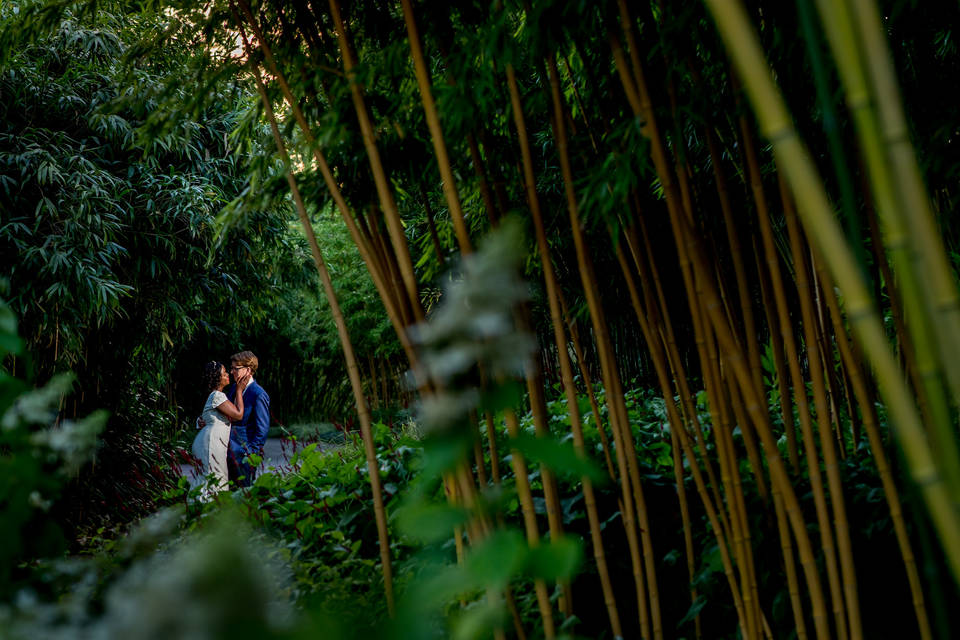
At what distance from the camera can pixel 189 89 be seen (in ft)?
4.72

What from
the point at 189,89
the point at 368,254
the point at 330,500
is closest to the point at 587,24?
the point at 368,254

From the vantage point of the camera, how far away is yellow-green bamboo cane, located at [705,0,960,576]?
0.46 m

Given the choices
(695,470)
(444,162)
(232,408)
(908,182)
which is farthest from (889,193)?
(232,408)

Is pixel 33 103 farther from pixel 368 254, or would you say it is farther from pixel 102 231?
pixel 368 254

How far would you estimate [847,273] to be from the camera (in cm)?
47

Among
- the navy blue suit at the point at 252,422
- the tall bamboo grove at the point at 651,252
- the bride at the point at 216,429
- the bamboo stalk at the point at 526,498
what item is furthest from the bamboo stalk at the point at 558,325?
the navy blue suit at the point at 252,422

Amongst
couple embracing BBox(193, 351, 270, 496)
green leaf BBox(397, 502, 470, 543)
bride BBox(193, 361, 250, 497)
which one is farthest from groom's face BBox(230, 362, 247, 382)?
green leaf BBox(397, 502, 470, 543)

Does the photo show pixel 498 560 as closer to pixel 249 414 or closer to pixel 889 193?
pixel 889 193

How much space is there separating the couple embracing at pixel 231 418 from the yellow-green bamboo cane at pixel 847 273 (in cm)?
371

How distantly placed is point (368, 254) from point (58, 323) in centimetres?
318

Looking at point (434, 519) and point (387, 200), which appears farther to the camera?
point (387, 200)

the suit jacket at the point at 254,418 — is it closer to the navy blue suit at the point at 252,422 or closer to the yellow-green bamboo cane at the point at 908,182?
the navy blue suit at the point at 252,422

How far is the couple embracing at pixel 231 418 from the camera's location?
393 cm

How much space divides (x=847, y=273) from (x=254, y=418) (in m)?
4.12
